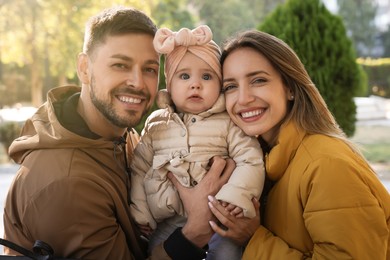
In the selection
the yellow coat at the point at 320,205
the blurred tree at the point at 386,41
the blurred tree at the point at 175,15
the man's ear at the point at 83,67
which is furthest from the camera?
the blurred tree at the point at 386,41

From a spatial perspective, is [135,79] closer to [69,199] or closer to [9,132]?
[69,199]

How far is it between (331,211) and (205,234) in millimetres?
615

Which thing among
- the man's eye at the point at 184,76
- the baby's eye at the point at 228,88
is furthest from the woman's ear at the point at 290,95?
the man's eye at the point at 184,76

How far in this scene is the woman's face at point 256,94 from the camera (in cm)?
233

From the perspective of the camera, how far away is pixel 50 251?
1.91 m

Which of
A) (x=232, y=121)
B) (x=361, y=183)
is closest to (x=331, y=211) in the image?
(x=361, y=183)

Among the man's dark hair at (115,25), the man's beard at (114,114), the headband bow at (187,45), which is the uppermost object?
the man's dark hair at (115,25)

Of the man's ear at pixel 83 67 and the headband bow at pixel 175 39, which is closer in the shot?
the headband bow at pixel 175 39

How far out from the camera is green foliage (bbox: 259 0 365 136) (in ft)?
20.0

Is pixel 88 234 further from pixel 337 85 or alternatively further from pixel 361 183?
pixel 337 85

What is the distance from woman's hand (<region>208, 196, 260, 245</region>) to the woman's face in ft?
1.22

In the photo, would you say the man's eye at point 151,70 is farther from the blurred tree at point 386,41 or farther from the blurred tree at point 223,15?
the blurred tree at point 386,41

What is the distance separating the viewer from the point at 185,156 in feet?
7.82

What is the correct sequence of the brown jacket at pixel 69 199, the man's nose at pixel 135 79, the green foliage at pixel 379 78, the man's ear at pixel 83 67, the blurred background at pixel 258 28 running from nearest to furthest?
the brown jacket at pixel 69 199, the man's nose at pixel 135 79, the man's ear at pixel 83 67, the blurred background at pixel 258 28, the green foliage at pixel 379 78
